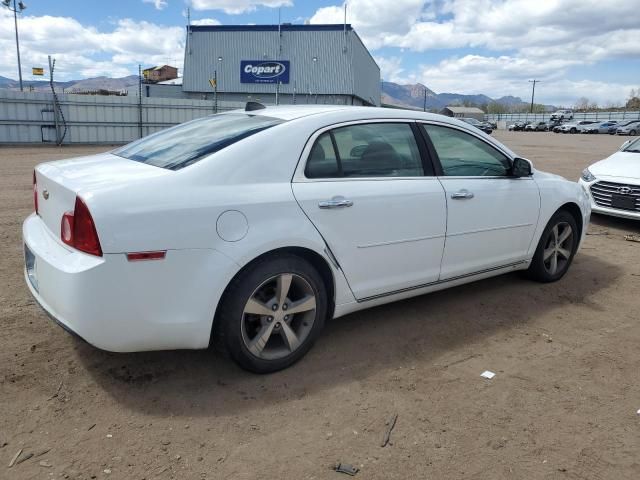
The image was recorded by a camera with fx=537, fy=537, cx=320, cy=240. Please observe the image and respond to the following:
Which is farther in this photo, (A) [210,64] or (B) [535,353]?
(A) [210,64]

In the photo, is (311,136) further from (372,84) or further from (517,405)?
(372,84)

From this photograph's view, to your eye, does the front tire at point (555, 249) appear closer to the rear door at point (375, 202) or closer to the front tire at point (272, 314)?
the rear door at point (375, 202)

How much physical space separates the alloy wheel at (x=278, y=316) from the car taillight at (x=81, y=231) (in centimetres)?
86

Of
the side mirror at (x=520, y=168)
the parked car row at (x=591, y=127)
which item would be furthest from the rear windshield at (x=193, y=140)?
the parked car row at (x=591, y=127)

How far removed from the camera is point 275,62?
44.6 meters

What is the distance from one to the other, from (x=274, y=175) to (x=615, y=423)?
2.28m

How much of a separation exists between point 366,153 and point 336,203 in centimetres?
52

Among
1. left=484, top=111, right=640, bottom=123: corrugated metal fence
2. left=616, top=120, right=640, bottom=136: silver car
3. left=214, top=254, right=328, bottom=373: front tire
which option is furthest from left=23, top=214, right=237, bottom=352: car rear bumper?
left=484, top=111, right=640, bottom=123: corrugated metal fence

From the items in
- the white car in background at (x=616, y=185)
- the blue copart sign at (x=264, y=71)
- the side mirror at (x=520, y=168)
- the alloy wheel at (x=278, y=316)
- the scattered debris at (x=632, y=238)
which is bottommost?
the scattered debris at (x=632, y=238)

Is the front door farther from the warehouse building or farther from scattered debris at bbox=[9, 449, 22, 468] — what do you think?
the warehouse building

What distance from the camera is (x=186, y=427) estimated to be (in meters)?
2.71

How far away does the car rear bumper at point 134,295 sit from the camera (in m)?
2.64

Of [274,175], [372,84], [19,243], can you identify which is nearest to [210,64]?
[372,84]

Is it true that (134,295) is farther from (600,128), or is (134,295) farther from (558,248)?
(600,128)
